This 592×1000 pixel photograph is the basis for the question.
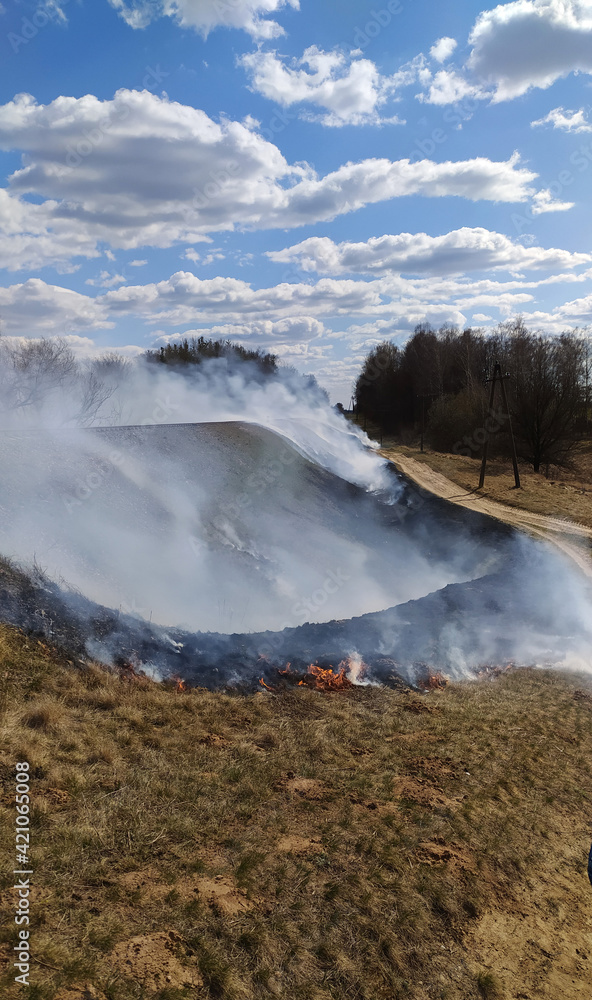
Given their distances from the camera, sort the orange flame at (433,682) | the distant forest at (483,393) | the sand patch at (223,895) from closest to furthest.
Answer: the sand patch at (223,895)
the orange flame at (433,682)
the distant forest at (483,393)

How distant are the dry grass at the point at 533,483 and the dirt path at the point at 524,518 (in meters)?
0.77

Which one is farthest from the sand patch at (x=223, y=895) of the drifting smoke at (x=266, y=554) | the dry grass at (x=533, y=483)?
the dry grass at (x=533, y=483)

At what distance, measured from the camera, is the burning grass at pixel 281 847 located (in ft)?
17.0

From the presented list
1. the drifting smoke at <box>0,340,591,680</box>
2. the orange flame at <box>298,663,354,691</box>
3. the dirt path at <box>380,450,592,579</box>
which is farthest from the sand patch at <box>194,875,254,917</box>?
the dirt path at <box>380,450,592,579</box>

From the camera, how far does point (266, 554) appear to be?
20797 millimetres

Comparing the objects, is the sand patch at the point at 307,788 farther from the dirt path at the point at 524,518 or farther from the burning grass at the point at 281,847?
the dirt path at the point at 524,518

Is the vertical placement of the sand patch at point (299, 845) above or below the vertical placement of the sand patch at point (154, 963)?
below

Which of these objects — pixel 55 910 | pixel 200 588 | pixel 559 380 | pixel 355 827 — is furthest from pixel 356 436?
pixel 55 910

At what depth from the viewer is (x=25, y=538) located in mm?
15148

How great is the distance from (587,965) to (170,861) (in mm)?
4714

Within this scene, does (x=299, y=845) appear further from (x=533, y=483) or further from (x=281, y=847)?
(x=533, y=483)

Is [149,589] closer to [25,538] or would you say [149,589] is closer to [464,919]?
[25,538]

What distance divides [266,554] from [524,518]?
601 inches

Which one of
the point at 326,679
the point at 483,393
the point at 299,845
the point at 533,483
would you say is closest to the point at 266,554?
the point at 326,679
